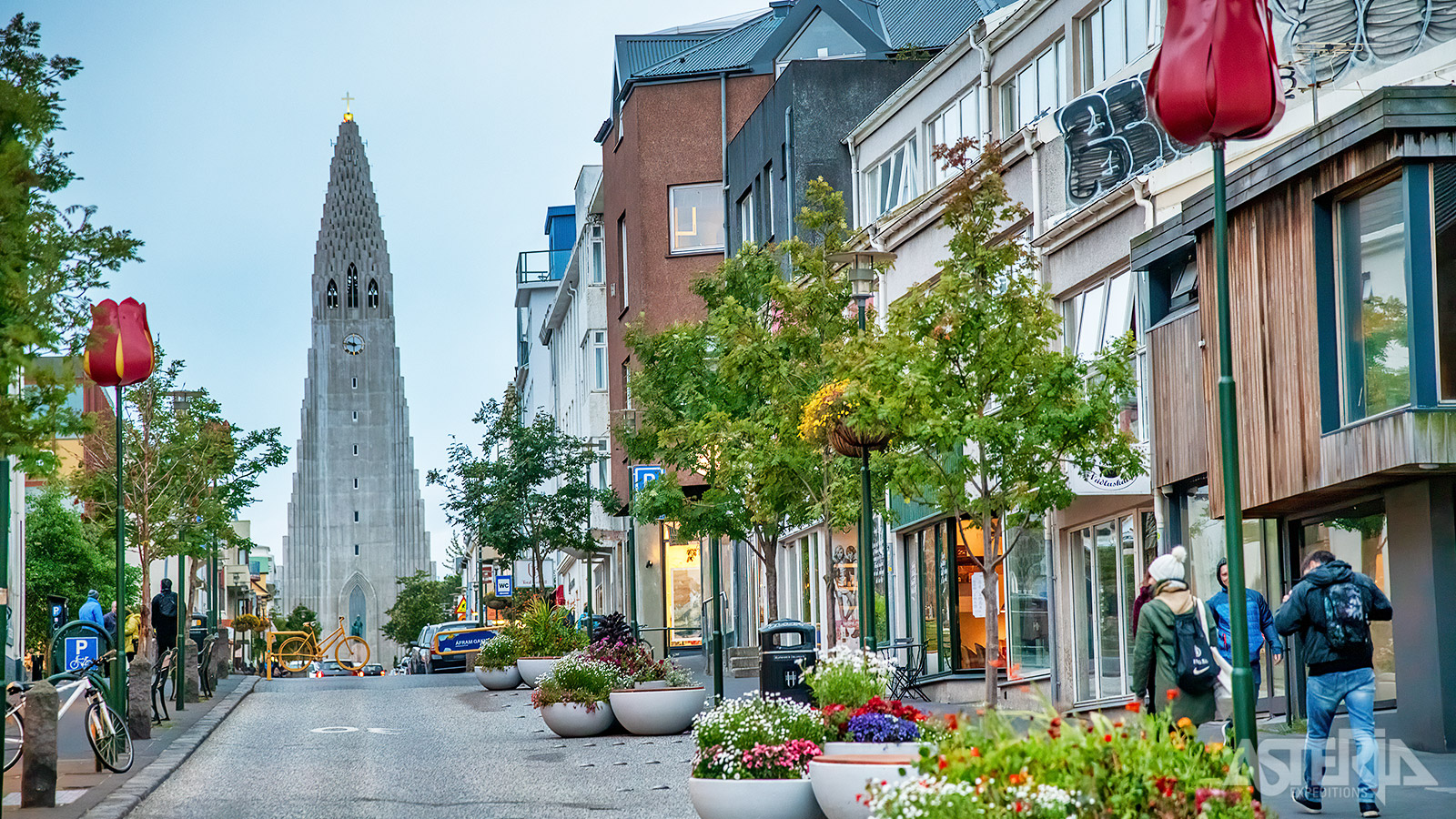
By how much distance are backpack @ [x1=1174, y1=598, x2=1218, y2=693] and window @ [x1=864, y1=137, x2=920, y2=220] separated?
17778 millimetres

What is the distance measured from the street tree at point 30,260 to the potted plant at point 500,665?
18.4 m

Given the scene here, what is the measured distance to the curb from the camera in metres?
14.2

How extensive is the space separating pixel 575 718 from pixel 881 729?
953cm

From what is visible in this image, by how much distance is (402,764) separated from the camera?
60.0 feet

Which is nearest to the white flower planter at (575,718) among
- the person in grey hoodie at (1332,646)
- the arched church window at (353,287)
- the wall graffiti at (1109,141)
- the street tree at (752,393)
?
the street tree at (752,393)

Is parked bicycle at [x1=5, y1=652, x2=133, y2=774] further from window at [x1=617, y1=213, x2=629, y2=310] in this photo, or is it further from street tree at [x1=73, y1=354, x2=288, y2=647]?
window at [x1=617, y1=213, x2=629, y2=310]

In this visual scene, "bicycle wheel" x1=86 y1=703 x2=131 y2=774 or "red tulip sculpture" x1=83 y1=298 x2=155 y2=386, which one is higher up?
"red tulip sculpture" x1=83 y1=298 x2=155 y2=386

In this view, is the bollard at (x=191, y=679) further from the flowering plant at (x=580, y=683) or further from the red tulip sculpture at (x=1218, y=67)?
the red tulip sculpture at (x=1218, y=67)

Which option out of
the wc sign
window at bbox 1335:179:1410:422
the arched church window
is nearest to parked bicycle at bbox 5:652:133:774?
the wc sign

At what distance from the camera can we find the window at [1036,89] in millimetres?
24422

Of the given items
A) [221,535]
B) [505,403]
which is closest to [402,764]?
[221,535]

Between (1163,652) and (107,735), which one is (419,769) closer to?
(107,735)

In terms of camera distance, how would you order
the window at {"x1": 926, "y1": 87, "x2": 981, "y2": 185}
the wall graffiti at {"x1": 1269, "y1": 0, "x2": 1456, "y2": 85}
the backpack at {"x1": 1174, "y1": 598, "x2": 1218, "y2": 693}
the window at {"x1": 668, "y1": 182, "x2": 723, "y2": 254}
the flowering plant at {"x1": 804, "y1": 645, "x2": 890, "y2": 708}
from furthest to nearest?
the window at {"x1": 668, "y1": 182, "x2": 723, "y2": 254} → the window at {"x1": 926, "y1": 87, "x2": 981, "y2": 185} → the wall graffiti at {"x1": 1269, "y1": 0, "x2": 1456, "y2": 85} → the flowering plant at {"x1": 804, "y1": 645, "x2": 890, "y2": 708} → the backpack at {"x1": 1174, "y1": 598, "x2": 1218, "y2": 693}

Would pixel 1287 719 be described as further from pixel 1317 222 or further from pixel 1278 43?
pixel 1278 43
